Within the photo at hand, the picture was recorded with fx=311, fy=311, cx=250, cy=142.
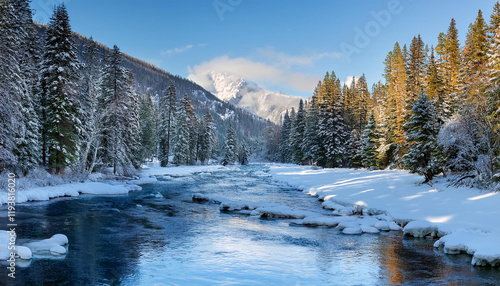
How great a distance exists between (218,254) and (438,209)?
40.4ft

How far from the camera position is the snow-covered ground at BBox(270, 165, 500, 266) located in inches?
454

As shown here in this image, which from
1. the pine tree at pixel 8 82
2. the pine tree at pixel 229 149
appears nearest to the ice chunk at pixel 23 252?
the pine tree at pixel 8 82

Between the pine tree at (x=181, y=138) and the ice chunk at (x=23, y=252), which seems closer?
A: the ice chunk at (x=23, y=252)

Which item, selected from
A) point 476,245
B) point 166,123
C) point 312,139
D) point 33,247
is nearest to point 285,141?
point 312,139

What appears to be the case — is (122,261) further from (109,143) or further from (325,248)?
(109,143)

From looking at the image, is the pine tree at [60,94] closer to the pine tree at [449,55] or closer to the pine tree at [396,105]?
the pine tree at [396,105]

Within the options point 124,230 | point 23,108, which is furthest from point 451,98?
point 23,108

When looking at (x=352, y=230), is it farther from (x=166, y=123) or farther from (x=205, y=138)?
(x=205, y=138)

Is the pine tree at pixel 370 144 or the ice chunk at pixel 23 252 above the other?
the pine tree at pixel 370 144

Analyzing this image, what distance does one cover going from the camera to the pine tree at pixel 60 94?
25.7 metres

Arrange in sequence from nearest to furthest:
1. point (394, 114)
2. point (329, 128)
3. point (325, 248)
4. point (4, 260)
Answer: point (4, 260) < point (325, 248) < point (394, 114) < point (329, 128)

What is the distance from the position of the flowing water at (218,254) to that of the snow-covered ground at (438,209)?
2.31 feet

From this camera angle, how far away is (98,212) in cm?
1727

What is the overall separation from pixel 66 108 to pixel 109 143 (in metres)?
8.07
